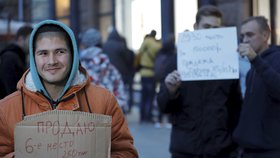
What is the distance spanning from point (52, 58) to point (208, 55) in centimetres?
208

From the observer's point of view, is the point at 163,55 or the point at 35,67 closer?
the point at 35,67

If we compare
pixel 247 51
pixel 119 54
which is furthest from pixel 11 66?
pixel 119 54

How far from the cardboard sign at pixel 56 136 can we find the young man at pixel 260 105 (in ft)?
5.88

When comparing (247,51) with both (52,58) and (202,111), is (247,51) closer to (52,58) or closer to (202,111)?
(202,111)

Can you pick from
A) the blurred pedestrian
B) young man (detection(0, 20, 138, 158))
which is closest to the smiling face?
young man (detection(0, 20, 138, 158))

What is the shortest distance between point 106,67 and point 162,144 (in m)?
2.06

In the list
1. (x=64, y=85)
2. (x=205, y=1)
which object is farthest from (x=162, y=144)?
(x=64, y=85)

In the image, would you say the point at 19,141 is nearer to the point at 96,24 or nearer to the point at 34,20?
the point at 96,24

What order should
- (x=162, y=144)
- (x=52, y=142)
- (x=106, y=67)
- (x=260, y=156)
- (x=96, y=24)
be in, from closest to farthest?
(x=52, y=142)
(x=260, y=156)
(x=106, y=67)
(x=162, y=144)
(x=96, y=24)

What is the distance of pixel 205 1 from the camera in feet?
23.9

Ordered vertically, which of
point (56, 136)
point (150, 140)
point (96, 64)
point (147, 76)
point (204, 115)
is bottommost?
point (150, 140)

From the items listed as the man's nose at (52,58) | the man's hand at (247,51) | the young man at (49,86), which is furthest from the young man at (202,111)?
the man's nose at (52,58)

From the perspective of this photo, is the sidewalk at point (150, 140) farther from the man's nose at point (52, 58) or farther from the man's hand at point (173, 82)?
the man's nose at point (52, 58)

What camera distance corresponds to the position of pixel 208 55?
14.9 ft
